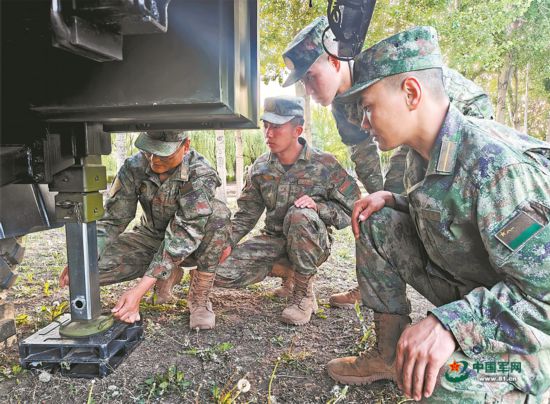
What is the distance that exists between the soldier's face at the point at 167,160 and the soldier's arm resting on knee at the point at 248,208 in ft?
2.11

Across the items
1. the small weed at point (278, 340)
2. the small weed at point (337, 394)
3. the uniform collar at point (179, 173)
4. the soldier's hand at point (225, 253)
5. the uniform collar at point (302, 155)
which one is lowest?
the small weed at point (278, 340)

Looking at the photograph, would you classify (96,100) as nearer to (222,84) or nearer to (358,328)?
(222,84)

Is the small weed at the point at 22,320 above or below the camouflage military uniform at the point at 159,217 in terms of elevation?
below

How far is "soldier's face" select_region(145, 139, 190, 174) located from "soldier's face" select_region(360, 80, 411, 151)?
1.48 metres

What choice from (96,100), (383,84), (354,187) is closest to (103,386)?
(96,100)

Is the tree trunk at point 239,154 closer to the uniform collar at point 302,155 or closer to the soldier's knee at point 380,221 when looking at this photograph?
the uniform collar at point 302,155

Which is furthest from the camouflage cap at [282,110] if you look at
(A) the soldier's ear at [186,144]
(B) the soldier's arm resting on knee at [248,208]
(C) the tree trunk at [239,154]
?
(C) the tree trunk at [239,154]

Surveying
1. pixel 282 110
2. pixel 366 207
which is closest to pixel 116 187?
pixel 282 110

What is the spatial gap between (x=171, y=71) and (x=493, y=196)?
1081 millimetres

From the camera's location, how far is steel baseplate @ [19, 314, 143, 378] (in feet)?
6.29

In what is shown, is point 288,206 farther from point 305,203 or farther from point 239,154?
point 239,154

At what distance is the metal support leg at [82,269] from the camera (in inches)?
76.8

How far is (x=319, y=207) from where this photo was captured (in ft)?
9.59

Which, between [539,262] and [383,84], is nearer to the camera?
[539,262]
